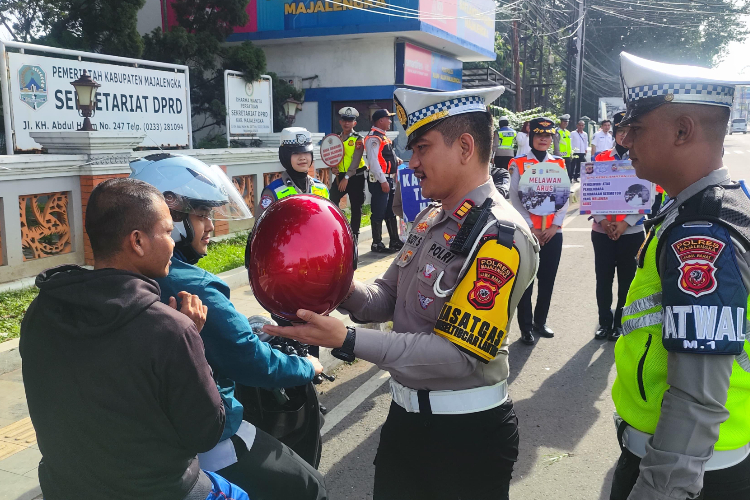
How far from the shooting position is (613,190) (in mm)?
5508

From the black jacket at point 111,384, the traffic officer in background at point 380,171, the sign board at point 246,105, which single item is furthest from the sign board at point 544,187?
the sign board at point 246,105

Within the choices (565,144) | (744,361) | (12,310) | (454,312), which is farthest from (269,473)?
(565,144)

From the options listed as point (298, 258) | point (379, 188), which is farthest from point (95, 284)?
point (379, 188)

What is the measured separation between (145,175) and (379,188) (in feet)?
22.8

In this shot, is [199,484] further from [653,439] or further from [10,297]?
[10,297]

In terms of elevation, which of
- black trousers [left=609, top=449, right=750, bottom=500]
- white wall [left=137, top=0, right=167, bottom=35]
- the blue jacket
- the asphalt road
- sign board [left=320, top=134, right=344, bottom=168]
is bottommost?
the asphalt road

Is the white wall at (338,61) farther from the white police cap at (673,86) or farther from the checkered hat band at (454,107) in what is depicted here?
the white police cap at (673,86)

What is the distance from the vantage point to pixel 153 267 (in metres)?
1.82

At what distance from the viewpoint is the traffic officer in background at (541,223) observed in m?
5.65

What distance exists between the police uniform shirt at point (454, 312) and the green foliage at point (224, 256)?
226 inches

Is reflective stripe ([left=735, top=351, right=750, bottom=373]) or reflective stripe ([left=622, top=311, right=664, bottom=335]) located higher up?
reflective stripe ([left=622, top=311, right=664, bottom=335])

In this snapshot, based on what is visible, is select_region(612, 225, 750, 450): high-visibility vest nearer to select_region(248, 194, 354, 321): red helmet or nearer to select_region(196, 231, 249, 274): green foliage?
select_region(248, 194, 354, 321): red helmet

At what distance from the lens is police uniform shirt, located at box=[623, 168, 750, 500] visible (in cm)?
146

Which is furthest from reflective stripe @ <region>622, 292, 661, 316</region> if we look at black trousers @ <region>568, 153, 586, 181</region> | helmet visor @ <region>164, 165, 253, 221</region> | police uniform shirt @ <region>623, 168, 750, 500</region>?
black trousers @ <region>568, 153, 586, 181</region>
